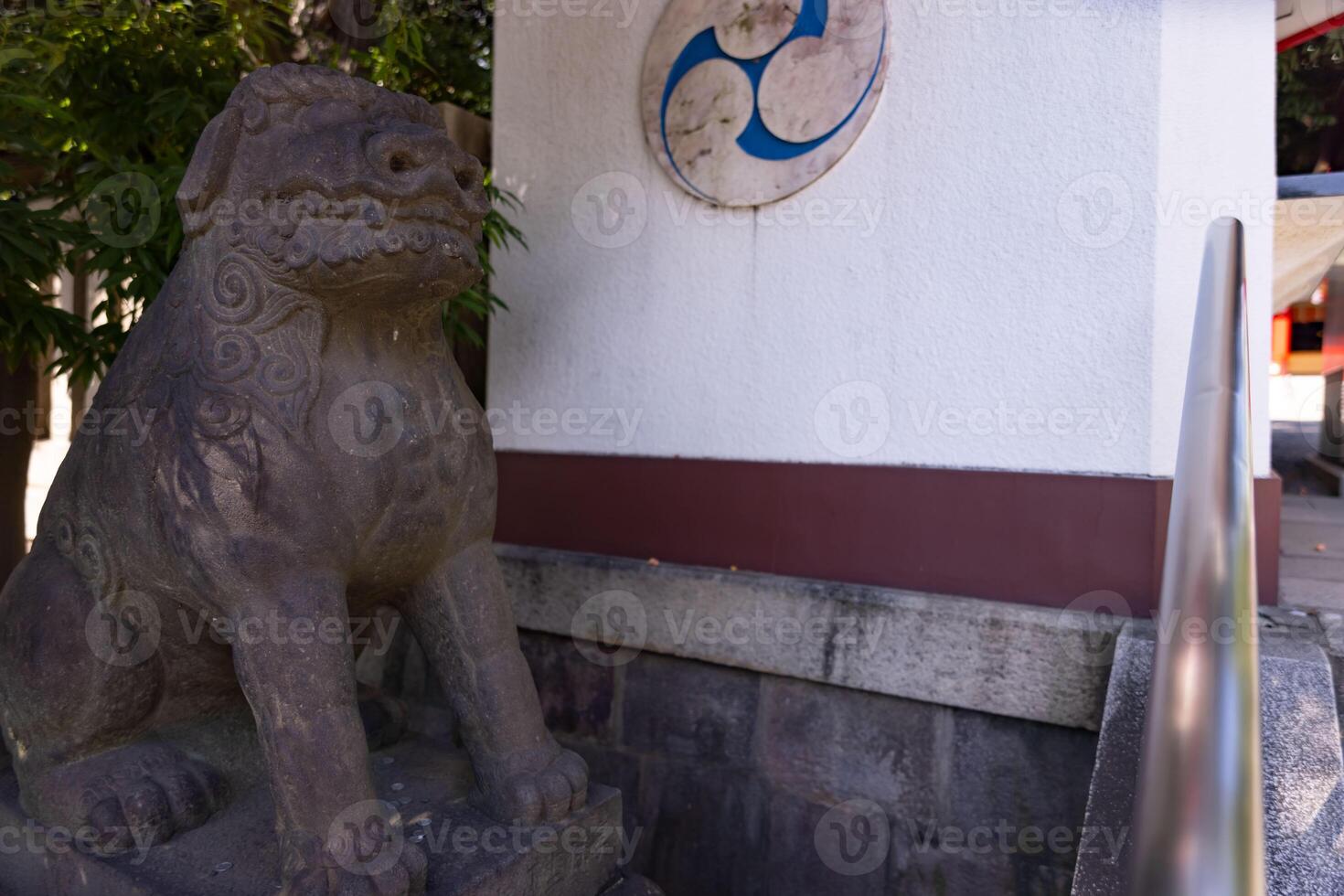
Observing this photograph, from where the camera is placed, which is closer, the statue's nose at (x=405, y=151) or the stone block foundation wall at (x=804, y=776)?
the statue's nose at (x=405, y=151)

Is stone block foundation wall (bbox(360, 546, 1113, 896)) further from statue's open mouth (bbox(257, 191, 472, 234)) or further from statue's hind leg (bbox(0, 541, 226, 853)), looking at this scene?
statue's open mouth (bbox(257, 191, 472, 234))

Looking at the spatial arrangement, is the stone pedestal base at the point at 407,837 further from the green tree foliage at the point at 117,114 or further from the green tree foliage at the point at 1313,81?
the green tree foliage at the point at 1313,81

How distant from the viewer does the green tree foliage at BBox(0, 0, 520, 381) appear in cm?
239

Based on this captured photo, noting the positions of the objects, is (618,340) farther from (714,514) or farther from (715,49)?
(715,49)

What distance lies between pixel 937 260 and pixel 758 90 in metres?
0.77

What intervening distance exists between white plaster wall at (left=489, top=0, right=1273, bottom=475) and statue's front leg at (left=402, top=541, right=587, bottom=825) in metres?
1.23

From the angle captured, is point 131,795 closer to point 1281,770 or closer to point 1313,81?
point 1281,770

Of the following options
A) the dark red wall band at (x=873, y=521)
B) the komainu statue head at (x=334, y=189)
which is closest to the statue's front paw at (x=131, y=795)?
the komainu statue head at (x=334, y=189)

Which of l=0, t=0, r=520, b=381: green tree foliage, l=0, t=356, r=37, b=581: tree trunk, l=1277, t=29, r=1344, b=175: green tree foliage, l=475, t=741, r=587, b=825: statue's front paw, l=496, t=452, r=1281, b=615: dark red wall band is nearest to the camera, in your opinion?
l=475, t=741, r=587, b=825: statue's front paw

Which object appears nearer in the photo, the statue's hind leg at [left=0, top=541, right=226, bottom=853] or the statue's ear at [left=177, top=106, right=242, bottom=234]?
the statue's ear at [left=177, top=106, right=242, bottom=234]

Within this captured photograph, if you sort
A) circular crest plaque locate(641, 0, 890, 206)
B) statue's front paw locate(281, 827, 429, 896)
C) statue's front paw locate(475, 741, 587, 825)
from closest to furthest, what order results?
statue's front paw locate(281, 827, 429, 896), statue's front paw locate(475, 741, 587, 825), circular crest plaque locate(641, 0, 890, 206)

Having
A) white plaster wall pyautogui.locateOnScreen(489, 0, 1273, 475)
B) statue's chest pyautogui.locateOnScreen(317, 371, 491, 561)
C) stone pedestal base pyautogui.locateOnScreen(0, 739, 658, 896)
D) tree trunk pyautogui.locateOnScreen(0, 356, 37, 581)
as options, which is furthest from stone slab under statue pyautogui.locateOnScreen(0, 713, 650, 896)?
tree trunk pyautogui.locateOnScreen(0, 356, 37, 581)

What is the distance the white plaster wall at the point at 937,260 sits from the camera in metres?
2.28

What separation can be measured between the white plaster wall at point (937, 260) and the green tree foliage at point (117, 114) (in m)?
0.48
